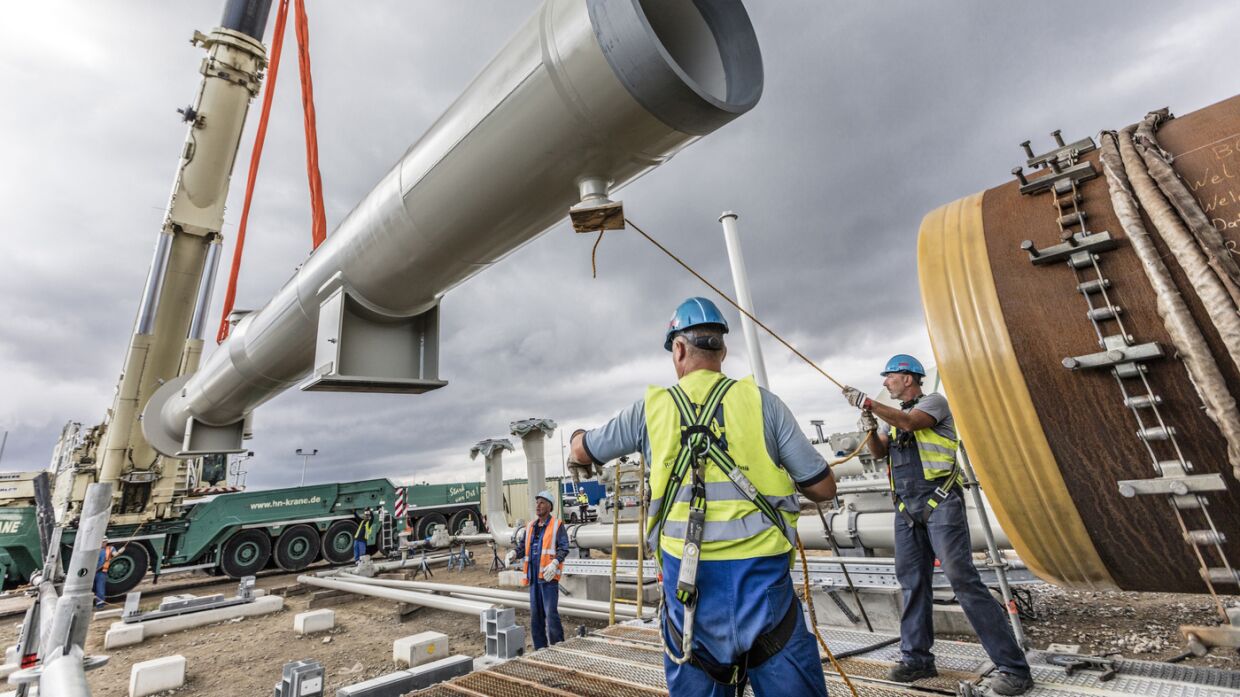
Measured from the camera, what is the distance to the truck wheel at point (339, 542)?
14.1 m

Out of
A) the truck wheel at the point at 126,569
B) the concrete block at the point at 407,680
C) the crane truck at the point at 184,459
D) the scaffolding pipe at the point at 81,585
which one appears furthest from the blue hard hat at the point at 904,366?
the truck wheel at the point at 126,569

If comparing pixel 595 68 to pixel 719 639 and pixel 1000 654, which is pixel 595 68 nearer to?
pixel 719 639

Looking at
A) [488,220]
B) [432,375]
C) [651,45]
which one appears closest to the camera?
[651,45]

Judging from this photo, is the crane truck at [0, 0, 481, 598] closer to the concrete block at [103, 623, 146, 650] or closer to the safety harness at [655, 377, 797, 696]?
the concrete block at [103, 623, 146, 650]

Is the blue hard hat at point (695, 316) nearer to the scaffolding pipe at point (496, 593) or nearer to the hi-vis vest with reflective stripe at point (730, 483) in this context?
the hi-vis vest with reflective stripe at point (730, 483)

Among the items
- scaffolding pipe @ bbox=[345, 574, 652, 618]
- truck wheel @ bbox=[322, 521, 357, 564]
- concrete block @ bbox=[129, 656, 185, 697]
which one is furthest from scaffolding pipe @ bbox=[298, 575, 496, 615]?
truck wheel @ bbox=[322, 521, 357, 564]

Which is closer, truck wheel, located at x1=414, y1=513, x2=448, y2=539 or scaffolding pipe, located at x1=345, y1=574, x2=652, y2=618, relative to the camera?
scaffolding pipe, located at x1=345, y1=574, x2=652, y2=618

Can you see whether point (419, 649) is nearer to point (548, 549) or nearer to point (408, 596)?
point (548, 549)

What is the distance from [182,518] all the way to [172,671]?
7606 mm

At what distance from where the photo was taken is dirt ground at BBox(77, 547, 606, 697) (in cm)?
581

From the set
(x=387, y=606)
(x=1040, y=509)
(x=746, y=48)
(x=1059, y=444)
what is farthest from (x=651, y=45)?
(x=387, y=606)

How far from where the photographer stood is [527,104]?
6.21 feet

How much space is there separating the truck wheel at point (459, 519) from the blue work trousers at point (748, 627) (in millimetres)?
16965

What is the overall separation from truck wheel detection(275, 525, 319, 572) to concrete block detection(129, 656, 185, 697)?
853cm
